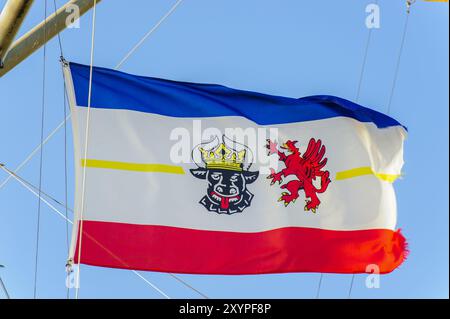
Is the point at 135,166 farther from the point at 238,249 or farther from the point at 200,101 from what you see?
the point at 238,249

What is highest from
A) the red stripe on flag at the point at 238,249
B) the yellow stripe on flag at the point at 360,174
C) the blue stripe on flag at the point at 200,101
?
the blue stripe on flag at the point at 200,101

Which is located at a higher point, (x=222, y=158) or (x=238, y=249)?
(x=222, y=158)

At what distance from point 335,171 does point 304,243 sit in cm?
137

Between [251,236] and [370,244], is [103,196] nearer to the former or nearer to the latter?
[251,236]

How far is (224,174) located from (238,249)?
1.09 metres

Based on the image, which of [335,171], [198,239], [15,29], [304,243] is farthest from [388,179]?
[15,29]

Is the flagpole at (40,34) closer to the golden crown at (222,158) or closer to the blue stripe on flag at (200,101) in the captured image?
the blue stripe on flag at (200,101)

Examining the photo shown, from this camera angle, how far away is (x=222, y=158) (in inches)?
629

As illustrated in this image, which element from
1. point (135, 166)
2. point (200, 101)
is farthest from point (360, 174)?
point (135, 166)

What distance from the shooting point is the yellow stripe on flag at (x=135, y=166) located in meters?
15.1

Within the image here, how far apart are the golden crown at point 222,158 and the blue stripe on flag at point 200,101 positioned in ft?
1.91

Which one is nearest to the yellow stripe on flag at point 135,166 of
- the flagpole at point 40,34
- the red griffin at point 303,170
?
the red griffin at point 303,170
